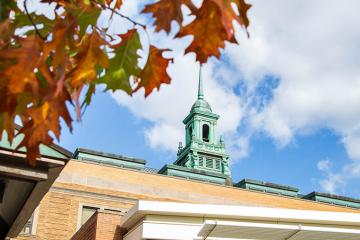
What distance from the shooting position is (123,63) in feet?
6.31

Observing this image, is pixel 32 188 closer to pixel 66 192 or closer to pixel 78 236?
pixel 78 236

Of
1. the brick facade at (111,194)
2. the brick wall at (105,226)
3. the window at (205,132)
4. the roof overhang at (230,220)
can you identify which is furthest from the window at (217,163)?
the roof overhang at (230,220)

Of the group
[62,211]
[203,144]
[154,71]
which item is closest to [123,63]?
[154,71]

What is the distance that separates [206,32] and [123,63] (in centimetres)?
38

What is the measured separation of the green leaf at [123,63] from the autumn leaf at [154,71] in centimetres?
5

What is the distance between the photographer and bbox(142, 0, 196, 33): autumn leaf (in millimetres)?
1585

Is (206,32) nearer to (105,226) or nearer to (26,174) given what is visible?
(26,174)

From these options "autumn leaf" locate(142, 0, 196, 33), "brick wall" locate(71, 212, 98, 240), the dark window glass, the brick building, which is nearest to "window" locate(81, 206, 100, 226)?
the brick building

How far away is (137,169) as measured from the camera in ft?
115

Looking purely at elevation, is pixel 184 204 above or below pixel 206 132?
below

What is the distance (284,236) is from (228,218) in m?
1.49

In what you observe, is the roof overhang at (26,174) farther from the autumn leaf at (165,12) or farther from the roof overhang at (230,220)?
the roof overhang at (230,220)

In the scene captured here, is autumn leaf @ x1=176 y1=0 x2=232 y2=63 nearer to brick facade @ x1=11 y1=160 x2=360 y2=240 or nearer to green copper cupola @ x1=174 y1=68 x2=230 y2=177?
brick facade @ x1=11 y1=160 x2=360 y2=240

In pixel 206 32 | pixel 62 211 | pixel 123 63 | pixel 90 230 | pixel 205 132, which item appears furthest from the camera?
pixel 205 132
